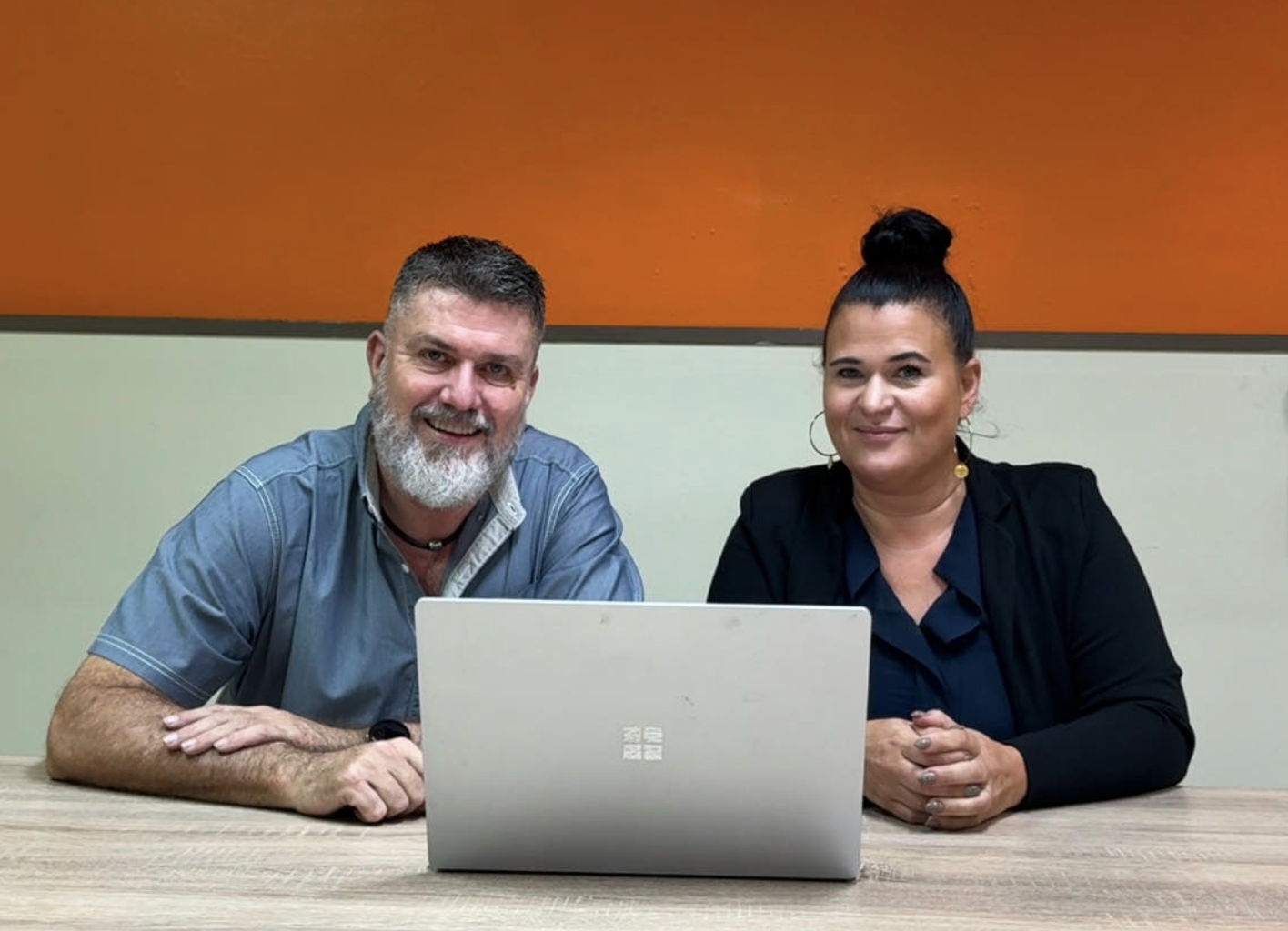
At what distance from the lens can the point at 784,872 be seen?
1.14 m

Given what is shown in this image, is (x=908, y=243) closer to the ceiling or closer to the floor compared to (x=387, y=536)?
closer to the ceiling

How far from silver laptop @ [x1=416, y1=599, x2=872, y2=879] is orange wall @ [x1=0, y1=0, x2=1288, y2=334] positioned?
1.47 meters

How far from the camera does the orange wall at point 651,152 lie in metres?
2.45

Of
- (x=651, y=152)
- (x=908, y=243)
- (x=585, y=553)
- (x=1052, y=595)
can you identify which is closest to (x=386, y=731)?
(x=585, y=553)

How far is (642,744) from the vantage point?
1090mm

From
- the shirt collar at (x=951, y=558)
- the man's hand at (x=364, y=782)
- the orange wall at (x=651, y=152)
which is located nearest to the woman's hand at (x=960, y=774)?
the shirt collar at (x=951, y=558)

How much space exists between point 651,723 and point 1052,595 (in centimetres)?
96

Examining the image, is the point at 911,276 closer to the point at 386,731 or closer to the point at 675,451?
the point at 675,451

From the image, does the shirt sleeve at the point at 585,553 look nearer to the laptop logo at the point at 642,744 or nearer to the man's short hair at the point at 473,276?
the man's short hair at the point at 473,276

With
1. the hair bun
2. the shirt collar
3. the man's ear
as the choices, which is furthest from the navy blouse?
the man's ear

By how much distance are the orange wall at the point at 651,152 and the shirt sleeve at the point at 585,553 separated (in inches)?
23.9

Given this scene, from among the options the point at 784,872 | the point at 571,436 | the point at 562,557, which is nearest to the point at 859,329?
the point at 562,557

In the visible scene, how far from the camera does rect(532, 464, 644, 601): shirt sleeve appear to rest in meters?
1.89

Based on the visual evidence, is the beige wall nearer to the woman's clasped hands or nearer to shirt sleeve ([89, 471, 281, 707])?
shirt sleeve ([89, 471, 281, 707])
